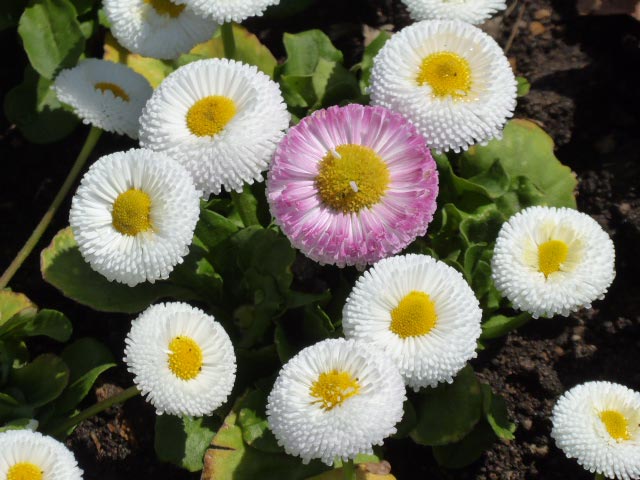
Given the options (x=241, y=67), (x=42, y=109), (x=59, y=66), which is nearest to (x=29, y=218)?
(x=42, y=109)

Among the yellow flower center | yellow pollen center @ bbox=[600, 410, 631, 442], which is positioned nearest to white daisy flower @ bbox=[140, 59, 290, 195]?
the yellow flower center

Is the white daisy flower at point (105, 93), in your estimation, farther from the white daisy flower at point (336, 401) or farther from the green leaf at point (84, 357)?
the white daisy flower at point (336, 401)

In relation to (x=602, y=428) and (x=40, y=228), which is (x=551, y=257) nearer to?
(x=602, y=428)

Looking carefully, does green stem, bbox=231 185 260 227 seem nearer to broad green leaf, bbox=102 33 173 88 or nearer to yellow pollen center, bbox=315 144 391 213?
yellow pollen center, bbox=315 144 391 213

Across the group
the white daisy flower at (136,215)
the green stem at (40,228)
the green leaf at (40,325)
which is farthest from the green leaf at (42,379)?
the white daisy flower at (136,215)

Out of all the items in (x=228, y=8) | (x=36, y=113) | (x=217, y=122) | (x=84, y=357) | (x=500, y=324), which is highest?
(x=228, y=8)

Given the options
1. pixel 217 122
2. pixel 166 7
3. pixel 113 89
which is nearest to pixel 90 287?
pixel 113 89
